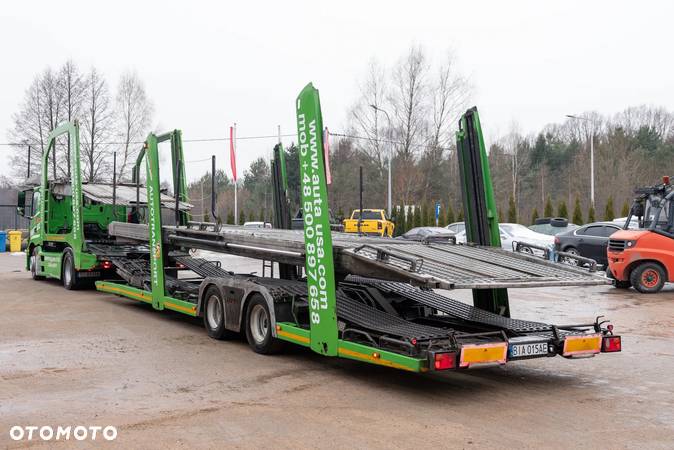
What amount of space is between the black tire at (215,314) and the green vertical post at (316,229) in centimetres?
240

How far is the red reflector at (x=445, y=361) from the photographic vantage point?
654 cm

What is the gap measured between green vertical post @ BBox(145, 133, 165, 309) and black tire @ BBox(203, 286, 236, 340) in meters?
1.73

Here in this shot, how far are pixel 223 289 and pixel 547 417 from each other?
192 inches

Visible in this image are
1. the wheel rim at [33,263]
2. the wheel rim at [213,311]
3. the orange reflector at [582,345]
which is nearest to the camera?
the orange reflector at [582,345]

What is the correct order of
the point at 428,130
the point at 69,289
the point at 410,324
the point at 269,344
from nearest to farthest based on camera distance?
the point at 410,324 → the point at 269,344 → the point at 69,289 → the point at 428,130

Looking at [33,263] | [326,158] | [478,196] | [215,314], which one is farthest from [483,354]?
[33,263]

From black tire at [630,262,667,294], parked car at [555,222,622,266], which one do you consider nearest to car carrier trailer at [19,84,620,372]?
black tire at [630,262,667,294]

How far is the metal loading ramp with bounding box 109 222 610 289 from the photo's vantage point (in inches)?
274

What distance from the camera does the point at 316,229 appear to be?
7.82 meters

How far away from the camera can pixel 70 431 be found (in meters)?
5.82

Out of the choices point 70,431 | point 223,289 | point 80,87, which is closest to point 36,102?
point 80,87

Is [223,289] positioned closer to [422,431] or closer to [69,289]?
[422,431]

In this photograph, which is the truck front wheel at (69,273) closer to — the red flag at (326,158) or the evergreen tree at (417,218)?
the red flag at (326,158)

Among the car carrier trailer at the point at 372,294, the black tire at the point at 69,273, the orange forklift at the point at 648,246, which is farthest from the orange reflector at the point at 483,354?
the black tire at the point at 69,273
